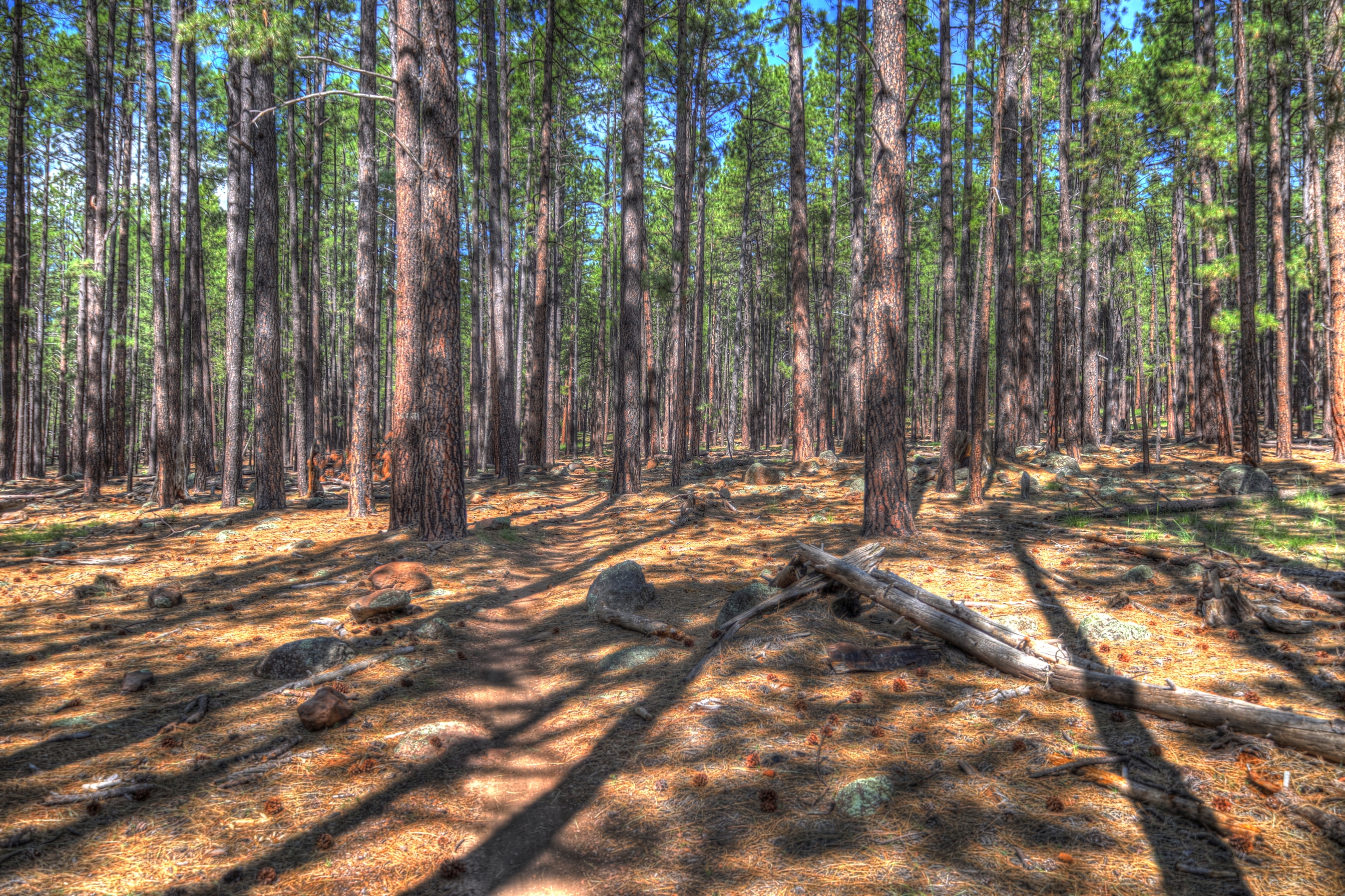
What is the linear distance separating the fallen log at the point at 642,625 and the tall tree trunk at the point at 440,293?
3.46m

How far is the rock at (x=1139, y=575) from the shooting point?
6242 mm

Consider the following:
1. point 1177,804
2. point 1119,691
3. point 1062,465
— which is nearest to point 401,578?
point 1119,691

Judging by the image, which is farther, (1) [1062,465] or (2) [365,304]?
(1) [1062,465]

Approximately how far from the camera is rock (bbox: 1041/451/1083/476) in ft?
49.3

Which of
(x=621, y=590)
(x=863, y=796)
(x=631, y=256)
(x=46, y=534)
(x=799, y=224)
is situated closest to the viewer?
(x=863, y=796)

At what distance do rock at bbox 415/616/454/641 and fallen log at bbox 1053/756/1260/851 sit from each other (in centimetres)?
501

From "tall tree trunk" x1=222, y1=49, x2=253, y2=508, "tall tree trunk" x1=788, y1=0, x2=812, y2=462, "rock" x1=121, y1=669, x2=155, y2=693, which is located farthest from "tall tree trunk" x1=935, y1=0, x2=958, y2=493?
"tall tree trunk" x1=222, y1=49, x2=253, y2=508

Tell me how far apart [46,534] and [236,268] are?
5.75 meters

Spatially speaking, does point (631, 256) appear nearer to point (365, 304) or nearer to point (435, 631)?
point (365, 304)

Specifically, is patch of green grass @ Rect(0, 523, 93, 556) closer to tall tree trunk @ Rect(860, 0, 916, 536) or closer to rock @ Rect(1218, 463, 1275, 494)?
tall tree trunk @ Rect(860, 0, 916, 536)

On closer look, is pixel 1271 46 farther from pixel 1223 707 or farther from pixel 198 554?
pixel 198 554

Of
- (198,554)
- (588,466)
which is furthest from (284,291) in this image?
(198,554)

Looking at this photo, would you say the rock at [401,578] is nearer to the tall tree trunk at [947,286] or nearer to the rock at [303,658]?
the rock at [303,658]

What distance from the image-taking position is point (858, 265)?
63.1 ft
